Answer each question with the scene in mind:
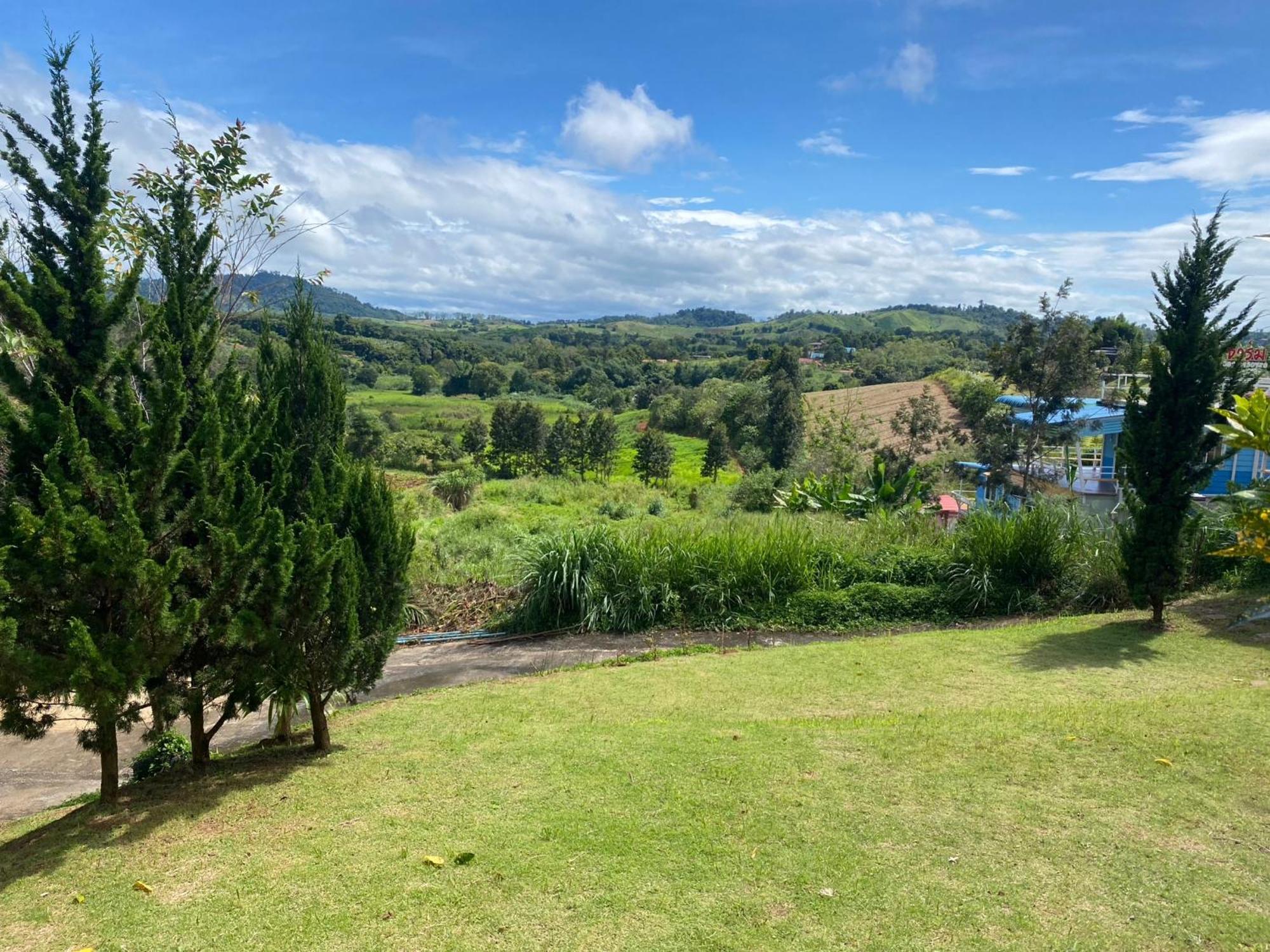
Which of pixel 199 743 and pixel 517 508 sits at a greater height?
pixel 199 743

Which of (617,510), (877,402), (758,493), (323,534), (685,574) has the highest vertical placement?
(877,402)

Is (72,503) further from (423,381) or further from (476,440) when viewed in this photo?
(423,381)

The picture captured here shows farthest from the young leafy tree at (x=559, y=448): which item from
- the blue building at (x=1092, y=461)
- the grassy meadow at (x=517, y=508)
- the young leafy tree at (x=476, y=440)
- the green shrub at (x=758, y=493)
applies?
the blue building at (x=1092, y=461)

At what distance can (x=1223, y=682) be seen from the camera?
6125 millimetres

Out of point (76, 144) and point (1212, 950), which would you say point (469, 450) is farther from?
point (1212, 950)

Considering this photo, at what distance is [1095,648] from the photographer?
7.32 m

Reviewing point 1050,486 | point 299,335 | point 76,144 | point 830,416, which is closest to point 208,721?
point 299,335

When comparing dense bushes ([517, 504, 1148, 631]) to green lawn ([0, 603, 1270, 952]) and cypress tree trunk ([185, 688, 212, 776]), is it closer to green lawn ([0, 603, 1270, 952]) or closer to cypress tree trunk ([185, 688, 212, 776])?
green lawn ([0, 603, 1270, 952])

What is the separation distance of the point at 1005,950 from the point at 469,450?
1846 inches

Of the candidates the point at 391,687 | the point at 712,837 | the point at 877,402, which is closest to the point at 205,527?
the point at 712,837

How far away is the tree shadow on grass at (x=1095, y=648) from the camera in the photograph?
271 inches

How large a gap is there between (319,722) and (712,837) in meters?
2.97

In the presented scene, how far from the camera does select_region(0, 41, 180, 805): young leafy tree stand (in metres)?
3.60

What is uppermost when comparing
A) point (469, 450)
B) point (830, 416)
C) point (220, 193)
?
point (220, 193)
